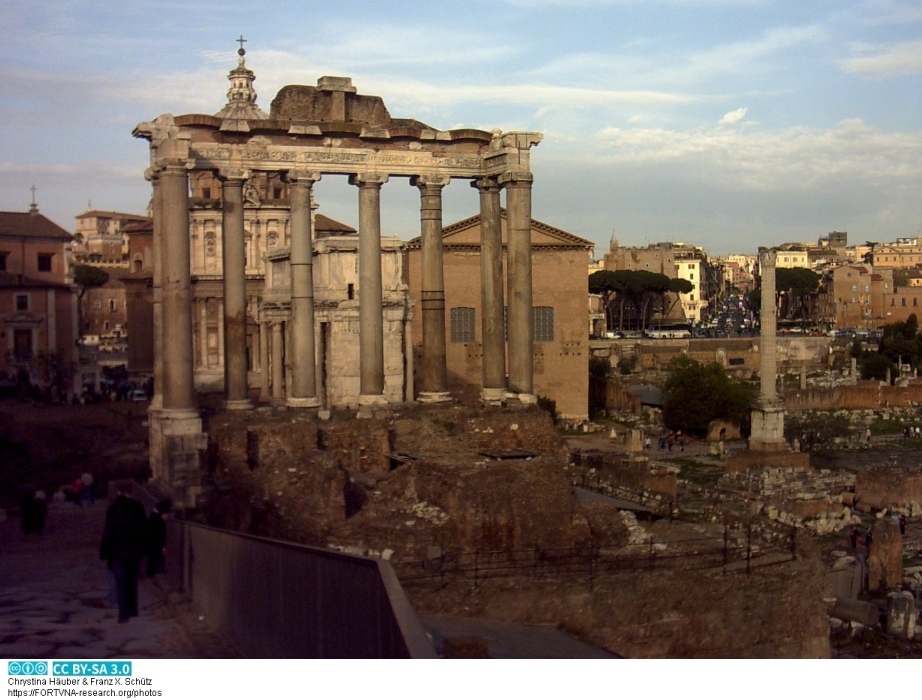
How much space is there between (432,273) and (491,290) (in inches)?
42.2

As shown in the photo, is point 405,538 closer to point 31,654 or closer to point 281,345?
point 31,654

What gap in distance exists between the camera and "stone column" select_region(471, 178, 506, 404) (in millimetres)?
22375

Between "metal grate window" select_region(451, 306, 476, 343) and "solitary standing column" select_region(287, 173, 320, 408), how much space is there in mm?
29155

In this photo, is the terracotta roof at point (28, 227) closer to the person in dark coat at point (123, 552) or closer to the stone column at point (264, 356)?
the stone column at point (264, 356)

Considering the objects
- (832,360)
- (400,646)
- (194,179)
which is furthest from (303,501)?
(832,360)

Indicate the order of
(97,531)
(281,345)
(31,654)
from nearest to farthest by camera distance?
(31,654) < (97,531) < (281,345)

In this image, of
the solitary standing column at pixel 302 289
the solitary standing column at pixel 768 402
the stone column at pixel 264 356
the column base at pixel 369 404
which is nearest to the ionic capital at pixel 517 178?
the solitary standing column at pixel 302 289

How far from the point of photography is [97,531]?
53.4ft

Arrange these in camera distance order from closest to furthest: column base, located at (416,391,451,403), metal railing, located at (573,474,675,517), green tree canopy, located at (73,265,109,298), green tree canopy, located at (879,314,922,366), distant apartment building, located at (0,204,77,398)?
metal railing, located at (573,474,675,517) → column base, located at (416,391,451,403) → distant apartment building, located at (0,204,77,398) → green tree canopy, located at (879,314,922,366) → green tree canopy, located at (73,265,109,298)

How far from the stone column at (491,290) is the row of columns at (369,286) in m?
0.02

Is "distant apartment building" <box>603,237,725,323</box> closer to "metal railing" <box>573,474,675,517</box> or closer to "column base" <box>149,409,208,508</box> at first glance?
"metal railing" <box>573,474,675,517</box>

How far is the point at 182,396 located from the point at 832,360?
6322cm

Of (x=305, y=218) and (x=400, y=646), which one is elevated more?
(x=305, y=218)
